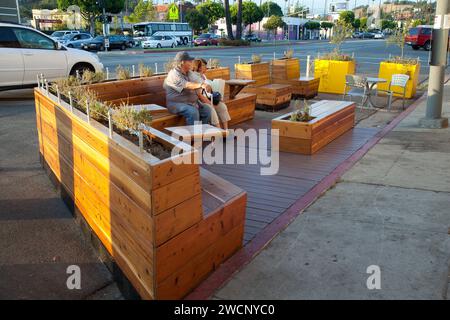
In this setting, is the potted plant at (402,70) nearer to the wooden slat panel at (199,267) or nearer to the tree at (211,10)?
the wooden slat panel at (199,267)

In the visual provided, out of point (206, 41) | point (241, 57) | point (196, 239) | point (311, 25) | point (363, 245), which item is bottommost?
Answer: point (363, 245)

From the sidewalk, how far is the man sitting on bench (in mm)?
2262

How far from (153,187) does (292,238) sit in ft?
5.45

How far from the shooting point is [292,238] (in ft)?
13.0

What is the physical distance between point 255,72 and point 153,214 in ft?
26.4

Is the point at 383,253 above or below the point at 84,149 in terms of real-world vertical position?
below

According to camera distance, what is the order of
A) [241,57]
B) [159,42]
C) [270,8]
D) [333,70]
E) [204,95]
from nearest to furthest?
[204,95] < [333,70] < [241,57] < [159,42] < [270,8]

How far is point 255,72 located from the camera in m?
10.4

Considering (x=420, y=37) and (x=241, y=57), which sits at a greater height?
(x=420, y=37)

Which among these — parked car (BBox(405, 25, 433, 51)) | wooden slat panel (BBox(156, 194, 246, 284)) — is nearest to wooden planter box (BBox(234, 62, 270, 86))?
wooden slat panel (BBox(156, 194, 246, 284))

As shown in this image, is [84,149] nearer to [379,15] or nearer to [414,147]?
[414,147]

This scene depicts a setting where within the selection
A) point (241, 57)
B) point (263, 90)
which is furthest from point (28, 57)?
point (241, 57)

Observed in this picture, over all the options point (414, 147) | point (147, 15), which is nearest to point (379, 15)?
point (147, 15)

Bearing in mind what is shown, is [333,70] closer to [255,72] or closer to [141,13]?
[255,72]
